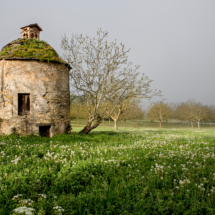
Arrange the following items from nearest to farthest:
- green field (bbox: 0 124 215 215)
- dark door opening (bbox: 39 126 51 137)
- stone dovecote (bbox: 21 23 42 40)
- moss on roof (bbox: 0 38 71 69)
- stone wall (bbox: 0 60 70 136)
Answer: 1. green field (bbox: 0 124 215 215)
2. stone wall (bbox: 0 60 70 136)
3. moss on roof (bbox: 0 38 71 69)
4. dark door opening (bbox: 39 126 51 137)
5. stone dovecote (bbox: 21 23 42 40)

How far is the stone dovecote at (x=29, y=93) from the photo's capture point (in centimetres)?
1012

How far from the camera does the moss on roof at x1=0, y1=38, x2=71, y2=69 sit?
10344 mm

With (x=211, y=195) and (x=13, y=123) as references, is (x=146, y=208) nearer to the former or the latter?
(x=211, y=195)

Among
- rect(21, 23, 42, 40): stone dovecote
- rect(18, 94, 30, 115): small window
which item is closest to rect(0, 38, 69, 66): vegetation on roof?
rect(21, 23, 42, 40): stone dovecote

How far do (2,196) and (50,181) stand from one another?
1151 millimetres

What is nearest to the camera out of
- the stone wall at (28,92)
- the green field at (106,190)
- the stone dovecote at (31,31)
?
the green field at (106,190)

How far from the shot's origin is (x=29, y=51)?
10.9m

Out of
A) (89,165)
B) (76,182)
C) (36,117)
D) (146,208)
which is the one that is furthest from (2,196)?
(36,117)

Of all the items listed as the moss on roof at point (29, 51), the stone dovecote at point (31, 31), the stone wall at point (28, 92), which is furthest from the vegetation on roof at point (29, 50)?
the stone dovecote at point (31, 31)

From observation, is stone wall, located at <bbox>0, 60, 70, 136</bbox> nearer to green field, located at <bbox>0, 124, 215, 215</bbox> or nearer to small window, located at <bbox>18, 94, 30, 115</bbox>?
small window, located at <bbox>18, 94, 30, 115</bbox>

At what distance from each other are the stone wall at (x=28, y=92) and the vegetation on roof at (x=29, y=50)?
13.9 inches

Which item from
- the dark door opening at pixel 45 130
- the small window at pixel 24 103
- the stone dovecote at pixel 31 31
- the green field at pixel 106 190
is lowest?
the green field at pixel 106 190

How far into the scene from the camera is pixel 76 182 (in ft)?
13.7

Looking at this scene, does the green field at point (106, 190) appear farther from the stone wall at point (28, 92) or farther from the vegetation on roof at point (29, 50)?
the vegetation on roof at point (29, 50)
